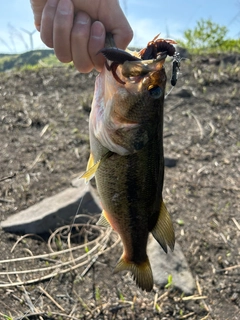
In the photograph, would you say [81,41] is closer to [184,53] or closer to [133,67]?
[133,67]

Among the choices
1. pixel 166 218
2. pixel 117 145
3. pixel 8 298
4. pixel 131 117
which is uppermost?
pixel 131 117

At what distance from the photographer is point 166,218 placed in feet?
7.27

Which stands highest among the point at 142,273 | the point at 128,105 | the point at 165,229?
the point at 128,105

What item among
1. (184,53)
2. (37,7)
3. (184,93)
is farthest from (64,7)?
(184,53)

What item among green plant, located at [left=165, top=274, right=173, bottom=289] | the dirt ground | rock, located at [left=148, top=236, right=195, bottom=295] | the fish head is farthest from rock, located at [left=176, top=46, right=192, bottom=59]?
the fish head

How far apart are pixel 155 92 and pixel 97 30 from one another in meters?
0.42

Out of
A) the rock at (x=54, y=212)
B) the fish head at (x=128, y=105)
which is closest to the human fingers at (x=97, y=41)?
the fish head at (x=128, y=105)

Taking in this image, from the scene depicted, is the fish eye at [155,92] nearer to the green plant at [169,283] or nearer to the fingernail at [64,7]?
the fingernail at [64,7]

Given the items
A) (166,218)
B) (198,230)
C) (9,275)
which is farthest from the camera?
(198,230)

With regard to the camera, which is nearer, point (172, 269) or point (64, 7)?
point (64, 7)

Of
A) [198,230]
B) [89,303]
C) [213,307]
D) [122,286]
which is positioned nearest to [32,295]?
[89,303]

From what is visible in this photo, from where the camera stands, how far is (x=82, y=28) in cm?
200

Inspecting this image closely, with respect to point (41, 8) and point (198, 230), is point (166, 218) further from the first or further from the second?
point (198, 230)

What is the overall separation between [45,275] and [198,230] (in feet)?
5.13
